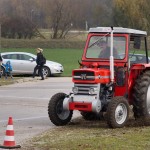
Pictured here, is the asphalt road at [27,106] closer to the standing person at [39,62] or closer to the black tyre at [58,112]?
the black tyre at [58,112]

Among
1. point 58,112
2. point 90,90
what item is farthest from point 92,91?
point 58,112

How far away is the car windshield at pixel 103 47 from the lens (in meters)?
13.8

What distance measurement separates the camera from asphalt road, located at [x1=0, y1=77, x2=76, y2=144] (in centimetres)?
1338

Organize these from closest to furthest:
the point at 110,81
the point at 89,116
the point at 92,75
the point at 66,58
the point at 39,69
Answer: the point at 92,75, the point at 110,81, the point at 89,116, the point at 39,69, the point at 66,58

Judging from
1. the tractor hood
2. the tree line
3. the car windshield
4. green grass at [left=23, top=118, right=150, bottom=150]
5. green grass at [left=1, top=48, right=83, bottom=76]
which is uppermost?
the tree line

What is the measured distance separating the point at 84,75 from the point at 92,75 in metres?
0.21

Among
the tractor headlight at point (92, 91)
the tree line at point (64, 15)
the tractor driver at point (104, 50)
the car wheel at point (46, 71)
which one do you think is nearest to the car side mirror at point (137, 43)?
the tractor driver at point (104, 50)

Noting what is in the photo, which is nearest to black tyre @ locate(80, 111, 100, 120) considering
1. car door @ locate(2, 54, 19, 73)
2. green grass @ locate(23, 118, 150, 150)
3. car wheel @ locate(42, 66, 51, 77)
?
green grass @ locate(23, 118, 150, 150)

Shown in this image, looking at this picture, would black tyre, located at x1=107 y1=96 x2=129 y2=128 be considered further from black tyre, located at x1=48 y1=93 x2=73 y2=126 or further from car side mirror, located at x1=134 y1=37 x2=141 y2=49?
car side mirror, located at x1=134 y1=37 x2=141 y2=49

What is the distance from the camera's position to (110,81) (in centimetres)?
Answer: 1336

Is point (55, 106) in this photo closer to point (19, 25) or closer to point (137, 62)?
point (137, 62)

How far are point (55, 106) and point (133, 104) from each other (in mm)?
1837

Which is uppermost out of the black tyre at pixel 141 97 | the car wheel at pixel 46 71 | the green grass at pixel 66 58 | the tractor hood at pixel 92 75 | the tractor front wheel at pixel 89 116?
the green grass at pixel 66 58

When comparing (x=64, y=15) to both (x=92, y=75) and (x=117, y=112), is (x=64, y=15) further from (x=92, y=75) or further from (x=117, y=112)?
(x=117, y=112)
